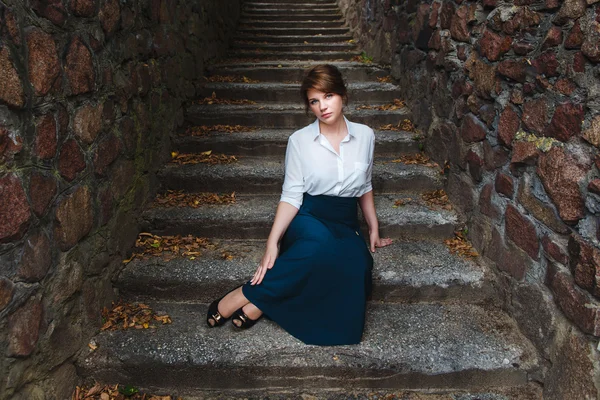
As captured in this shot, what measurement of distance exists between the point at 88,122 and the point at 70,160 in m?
0.22

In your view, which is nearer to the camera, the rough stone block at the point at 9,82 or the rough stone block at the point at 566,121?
the rough stone block at the point at 9,82

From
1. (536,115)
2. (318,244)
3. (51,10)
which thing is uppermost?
(51,10)

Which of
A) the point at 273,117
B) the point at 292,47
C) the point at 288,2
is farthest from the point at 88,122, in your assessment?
the point at 288,2

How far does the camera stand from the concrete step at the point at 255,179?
10.2 ft

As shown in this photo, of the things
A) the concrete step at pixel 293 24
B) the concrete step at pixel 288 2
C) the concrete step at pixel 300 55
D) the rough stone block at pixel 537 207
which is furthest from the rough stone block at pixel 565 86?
the concrete step at pixel 288 2

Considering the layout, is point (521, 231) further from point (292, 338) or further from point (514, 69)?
point (292, 338)

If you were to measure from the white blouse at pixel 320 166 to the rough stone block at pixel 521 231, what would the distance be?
759mm

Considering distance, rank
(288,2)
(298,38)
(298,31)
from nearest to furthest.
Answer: (298,38)
(298,31)
(288,2)

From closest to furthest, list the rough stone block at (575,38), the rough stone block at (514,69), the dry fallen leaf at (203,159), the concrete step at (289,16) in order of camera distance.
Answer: the rough stone block at (575,38)
the rough stone block at (514,69)
the dry fallen leaf at (203,159)
the concrete step at (289,16)

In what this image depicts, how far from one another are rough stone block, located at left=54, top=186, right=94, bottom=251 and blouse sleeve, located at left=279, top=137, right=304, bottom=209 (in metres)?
0.93

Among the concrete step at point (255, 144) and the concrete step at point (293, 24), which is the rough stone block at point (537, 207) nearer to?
the concrete step at point (255, 144)

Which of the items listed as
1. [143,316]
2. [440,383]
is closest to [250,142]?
[143,316]

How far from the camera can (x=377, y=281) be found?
2.38m

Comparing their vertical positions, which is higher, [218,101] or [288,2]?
[288,2]
